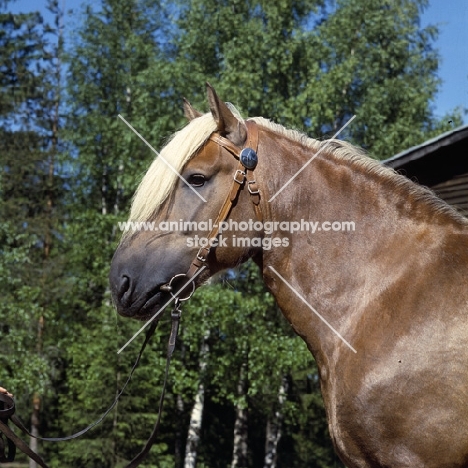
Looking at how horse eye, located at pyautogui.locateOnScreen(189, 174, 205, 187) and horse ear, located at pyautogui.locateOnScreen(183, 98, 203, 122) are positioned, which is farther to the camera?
horse ear, located at pyautogui.locateOnScreen(183, 98, 203, 122)

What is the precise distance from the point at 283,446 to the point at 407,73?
16.1 metres

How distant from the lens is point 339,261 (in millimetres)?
3299

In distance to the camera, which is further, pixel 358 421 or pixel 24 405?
pixel 24 405

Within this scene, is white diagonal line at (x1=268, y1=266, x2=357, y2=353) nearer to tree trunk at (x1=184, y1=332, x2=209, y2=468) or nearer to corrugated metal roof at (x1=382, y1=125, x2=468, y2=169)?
corrugated metal roof at (x1=382, y1=125, x2=468, y2=169)

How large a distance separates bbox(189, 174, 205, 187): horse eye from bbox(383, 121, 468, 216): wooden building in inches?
336

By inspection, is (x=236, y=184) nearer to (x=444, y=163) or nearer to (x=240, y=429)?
(x=444, y=163)

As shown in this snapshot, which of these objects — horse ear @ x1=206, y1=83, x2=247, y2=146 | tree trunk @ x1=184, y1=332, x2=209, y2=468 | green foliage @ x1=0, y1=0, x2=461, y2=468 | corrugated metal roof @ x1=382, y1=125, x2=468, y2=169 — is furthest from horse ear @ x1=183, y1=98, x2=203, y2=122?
tree trunk @ x1=184, y1=332, x2=209, y2=468

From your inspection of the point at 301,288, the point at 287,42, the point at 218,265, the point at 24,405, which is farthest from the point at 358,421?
the point at 24,405

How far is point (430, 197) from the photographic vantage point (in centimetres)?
335

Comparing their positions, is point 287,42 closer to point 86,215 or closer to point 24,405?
point 86,215

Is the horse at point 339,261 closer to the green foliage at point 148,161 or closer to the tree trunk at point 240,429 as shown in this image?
the green foliage at point 148,161

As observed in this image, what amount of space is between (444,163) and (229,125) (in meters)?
9.80

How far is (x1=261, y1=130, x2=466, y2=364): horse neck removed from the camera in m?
3.19

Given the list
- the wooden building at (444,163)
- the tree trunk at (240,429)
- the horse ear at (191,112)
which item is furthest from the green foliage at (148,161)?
the horse ear at (191,112)
